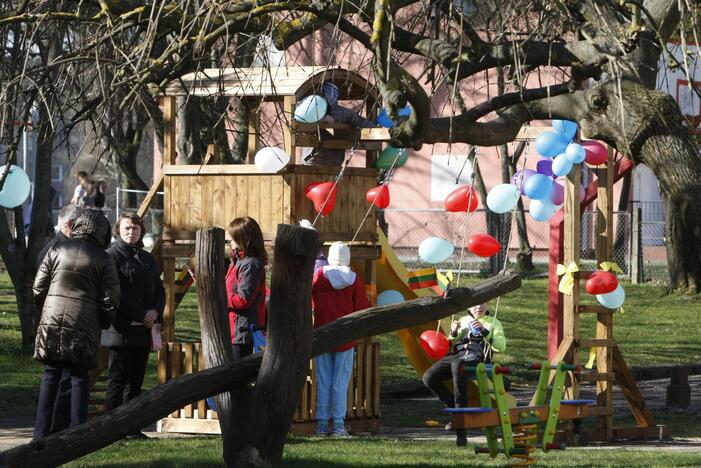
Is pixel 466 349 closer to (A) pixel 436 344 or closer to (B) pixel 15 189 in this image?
(A) pixel 436 344

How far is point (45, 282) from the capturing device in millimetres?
10023

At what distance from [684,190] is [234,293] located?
4646 millimetres

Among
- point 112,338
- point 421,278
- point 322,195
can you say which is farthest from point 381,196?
point 112,338

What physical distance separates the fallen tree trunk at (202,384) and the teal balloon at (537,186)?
8.98 ft

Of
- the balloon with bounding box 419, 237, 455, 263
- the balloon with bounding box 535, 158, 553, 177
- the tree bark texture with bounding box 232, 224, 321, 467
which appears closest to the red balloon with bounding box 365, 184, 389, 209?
the balloon with bounding box 419, 237, 455, 263

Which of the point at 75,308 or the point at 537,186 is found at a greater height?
the point at 537,186

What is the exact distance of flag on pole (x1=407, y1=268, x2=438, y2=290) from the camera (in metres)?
14.7

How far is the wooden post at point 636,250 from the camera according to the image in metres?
27.5

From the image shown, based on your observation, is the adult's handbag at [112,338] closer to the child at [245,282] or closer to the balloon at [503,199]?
the child at [245,282]

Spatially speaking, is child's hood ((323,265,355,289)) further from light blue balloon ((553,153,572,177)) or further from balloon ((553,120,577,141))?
balloon ((553,120,577,141))

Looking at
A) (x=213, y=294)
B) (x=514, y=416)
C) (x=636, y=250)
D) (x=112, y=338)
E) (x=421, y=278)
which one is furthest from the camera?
(x=636, y=250)

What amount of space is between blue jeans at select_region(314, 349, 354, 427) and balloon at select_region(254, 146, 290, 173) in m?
1.73

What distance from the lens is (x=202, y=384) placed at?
8.19 m

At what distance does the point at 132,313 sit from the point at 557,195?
4100mm
